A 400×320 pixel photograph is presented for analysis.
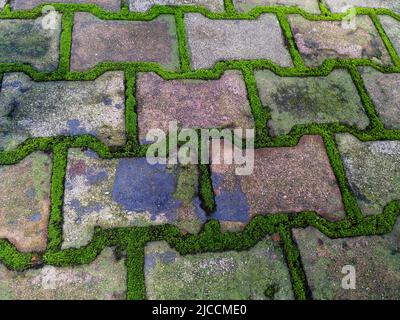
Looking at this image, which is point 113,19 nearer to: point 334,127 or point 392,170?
point 334,127

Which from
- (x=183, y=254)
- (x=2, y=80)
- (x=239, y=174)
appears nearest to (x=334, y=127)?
(x=239, y=174)

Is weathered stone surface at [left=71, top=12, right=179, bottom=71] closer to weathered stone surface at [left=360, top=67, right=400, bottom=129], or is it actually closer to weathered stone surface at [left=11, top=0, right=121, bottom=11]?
weathered stone surface at [left=11, top=0, right=121, bottom=11]

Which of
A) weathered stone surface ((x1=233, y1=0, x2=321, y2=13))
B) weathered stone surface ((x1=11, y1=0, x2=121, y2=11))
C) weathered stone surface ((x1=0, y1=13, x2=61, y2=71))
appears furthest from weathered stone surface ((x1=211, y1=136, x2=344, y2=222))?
weathered stone surface ((x1=11, y1=0, x2=121, y2=11))

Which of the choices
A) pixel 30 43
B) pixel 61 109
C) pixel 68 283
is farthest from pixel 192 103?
pixel 68 283

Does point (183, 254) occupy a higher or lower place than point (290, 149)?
lower

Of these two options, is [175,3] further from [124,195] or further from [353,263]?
[353,263]

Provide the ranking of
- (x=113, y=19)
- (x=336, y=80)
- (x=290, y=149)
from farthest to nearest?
(x=113, y=19) < (x=336, y=80) < (x=290, y=149)
